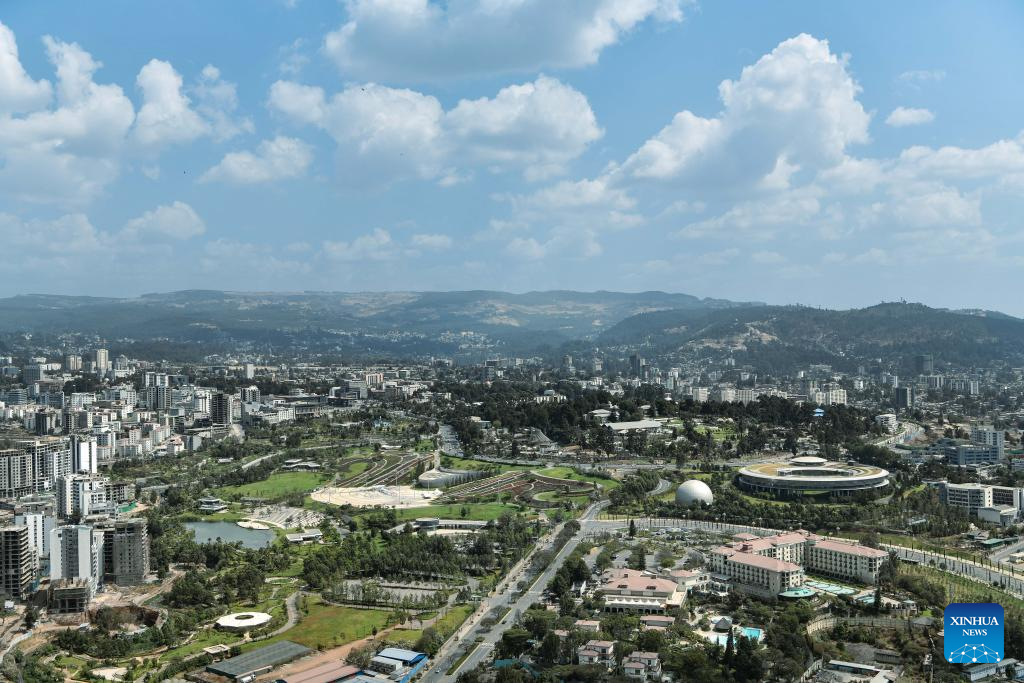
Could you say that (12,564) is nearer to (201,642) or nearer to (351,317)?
(201,642)

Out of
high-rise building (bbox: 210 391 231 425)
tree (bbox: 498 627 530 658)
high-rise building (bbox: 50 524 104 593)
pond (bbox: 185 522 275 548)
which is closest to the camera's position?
tree (bbox: 498 627 530 658)

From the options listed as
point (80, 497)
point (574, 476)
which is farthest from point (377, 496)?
point (80, 497)

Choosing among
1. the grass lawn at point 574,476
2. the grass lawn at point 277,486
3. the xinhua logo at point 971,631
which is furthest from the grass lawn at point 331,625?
the grass lawn at point 574,476

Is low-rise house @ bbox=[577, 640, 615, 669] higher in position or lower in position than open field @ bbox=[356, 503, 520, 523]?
higher

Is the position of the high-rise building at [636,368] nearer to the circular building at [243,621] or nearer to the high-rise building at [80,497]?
the high-rise building at [80,497]

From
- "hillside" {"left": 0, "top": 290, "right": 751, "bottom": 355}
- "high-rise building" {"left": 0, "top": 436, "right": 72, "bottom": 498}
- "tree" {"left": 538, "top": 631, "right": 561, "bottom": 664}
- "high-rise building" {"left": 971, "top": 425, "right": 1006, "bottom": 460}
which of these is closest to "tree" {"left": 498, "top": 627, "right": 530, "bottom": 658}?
"tree" {"left": 538, "top": 631, "right": 561, "bottom": 664}

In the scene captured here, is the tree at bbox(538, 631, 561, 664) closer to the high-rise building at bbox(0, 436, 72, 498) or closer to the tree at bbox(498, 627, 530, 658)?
the tree at bbox(498, 627, 530, 658)

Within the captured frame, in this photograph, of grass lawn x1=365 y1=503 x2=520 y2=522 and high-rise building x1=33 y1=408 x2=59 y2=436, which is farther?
high-rise building x1=33 y1=408 x2=59 y2=436
